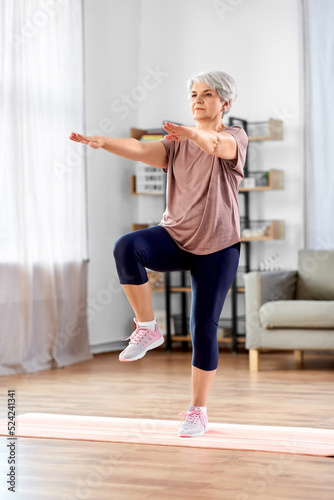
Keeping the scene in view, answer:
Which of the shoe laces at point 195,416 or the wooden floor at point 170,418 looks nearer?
the wooden floor at point 170,418

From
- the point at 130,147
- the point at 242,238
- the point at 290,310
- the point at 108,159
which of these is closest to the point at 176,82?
the point at 108,159

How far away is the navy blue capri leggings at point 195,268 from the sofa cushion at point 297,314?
6.33ft

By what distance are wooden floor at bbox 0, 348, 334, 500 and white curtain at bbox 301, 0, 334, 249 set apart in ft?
3.29

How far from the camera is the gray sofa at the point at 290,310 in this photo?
15.5 feet

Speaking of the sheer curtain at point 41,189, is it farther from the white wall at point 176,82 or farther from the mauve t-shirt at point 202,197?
the mauve t-shirt at point 202,197

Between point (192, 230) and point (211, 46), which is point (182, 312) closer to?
point (211, 46)

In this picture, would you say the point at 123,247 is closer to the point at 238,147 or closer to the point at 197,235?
the point at 197,235

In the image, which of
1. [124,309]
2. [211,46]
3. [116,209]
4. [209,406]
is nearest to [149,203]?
[116,209]

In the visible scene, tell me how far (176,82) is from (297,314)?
254cm

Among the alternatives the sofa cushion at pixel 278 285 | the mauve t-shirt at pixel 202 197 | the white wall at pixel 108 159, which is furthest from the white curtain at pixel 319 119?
the mauve t-shirt at pixel 202 197

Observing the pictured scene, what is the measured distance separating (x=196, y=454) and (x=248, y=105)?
3.96 meters

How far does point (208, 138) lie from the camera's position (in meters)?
2.43

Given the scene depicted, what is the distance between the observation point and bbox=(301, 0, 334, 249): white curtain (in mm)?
5676

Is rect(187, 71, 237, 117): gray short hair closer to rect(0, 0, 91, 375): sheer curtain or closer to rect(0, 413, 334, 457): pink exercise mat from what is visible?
rect(0, 413, 334, 457): pink exercise mat
